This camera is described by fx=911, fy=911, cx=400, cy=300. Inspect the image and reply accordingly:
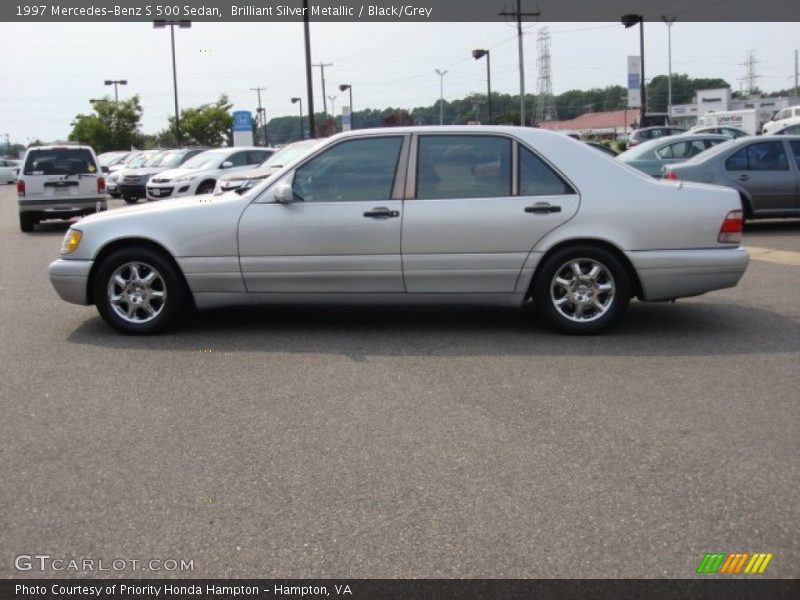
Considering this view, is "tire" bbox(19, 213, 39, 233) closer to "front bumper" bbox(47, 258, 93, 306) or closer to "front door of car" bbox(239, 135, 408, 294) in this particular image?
"front bumper" bbox(47, 258, 93, 306)

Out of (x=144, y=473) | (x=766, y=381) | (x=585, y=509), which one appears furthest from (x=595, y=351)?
(x=144, y=473)

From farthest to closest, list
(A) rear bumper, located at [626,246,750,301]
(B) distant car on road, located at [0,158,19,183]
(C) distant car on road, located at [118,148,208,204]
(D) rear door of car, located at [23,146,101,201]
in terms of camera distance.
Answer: (B) distant car on road, located at [0,158,19,183] < (C) distant car on road, located at [118,148,208,204] < (D) rear door of car, located at [23,146,101,201] < (A) rear bumper, located at [626,246,750,301]

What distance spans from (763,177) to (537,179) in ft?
27.2

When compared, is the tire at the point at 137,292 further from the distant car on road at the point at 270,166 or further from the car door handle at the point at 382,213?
the distant car on road at the point at 270,166

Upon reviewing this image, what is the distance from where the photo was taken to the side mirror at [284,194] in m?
7.14

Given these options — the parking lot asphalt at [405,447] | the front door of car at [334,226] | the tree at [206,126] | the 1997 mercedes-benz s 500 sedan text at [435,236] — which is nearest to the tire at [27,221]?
the parking lot asphalt at [405,447]

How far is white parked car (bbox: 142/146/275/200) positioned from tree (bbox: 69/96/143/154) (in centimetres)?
5151

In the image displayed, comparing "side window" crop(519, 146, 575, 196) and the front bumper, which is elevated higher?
"side window" crop(519, 146, 575, 196)

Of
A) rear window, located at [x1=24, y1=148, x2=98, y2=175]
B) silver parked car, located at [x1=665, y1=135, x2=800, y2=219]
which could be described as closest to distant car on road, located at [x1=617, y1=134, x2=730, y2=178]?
silver parked car, located at [x1=665, y1=135, x2=800, y2=219]

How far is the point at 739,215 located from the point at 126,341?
496cm

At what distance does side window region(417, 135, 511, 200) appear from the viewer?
7207mm

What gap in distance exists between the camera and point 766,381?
5855 mm

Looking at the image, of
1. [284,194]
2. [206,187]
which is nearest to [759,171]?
[284,194]

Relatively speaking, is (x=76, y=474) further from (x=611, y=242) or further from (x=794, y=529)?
(x=611, y=242)
